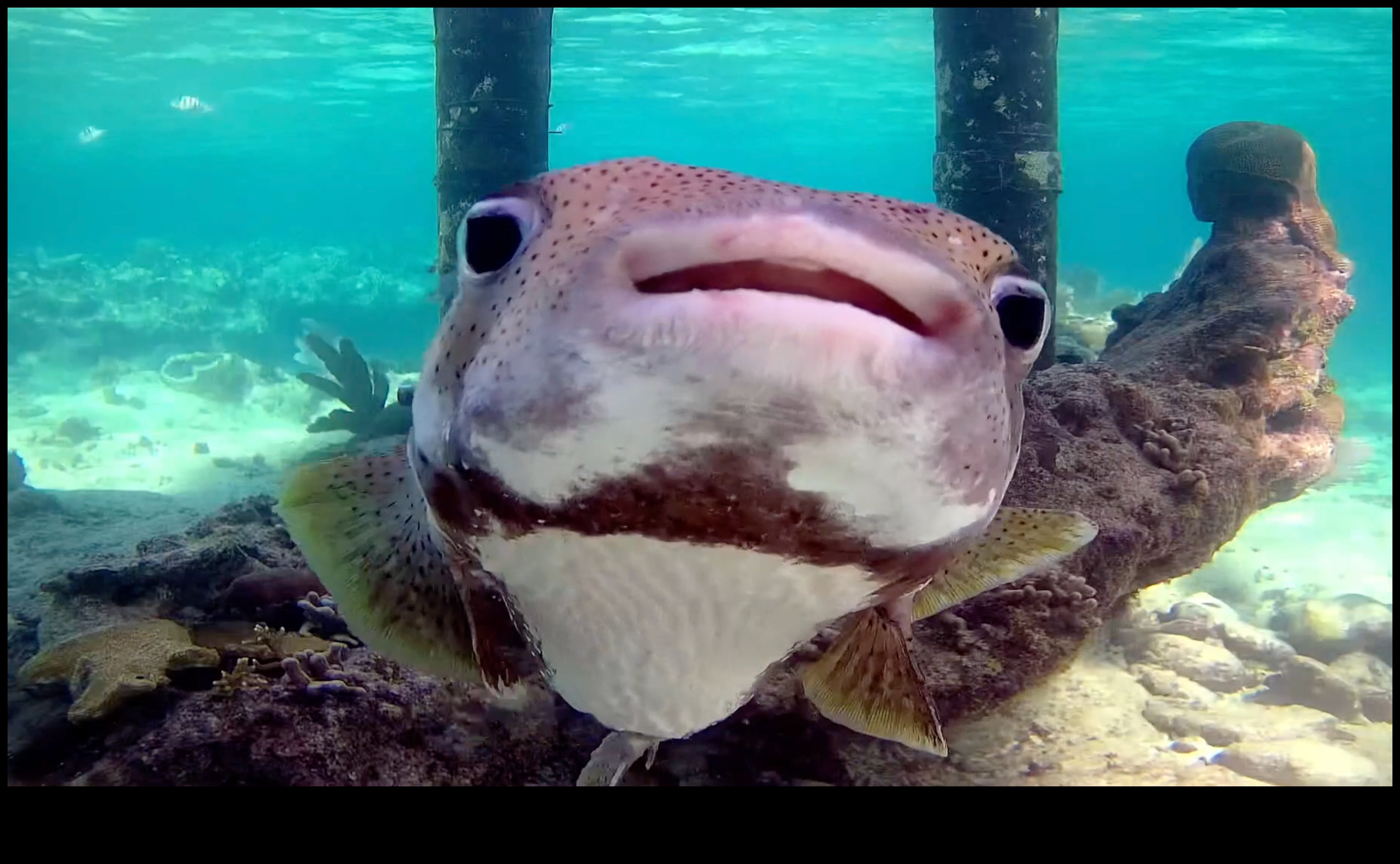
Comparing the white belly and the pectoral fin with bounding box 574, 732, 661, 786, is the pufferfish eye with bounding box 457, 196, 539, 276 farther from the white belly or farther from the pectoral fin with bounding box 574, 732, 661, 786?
the pectoral fin with bounding box 574, 732, 661, 786

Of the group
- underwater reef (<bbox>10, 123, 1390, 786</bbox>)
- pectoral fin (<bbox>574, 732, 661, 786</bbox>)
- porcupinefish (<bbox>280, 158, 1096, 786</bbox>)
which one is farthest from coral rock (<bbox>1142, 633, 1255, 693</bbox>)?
porcupinefish (<bbox>280, 158, 1096, 786</bbox>)

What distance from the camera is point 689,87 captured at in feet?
142

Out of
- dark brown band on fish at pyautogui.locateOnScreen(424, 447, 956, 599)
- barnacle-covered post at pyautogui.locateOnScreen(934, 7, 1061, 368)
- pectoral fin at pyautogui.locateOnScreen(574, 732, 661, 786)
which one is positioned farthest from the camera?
barnacle-covered post at pyautogui.locateOnScreen(934, 7, 1061, 368)

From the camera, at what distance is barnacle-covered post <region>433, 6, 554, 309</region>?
823cm

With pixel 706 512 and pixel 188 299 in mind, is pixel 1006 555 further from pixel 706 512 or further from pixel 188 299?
pixel 188 299

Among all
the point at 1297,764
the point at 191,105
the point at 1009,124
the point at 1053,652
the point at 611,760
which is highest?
the point at 191,105

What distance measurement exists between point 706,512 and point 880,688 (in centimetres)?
113

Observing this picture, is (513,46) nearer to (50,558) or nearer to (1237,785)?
(50,558)

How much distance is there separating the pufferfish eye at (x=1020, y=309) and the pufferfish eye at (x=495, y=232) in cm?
84

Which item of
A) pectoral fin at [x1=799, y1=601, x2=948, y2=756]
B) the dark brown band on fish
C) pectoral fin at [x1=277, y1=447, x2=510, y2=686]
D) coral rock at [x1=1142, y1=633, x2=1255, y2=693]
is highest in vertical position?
the dark brown band on fish

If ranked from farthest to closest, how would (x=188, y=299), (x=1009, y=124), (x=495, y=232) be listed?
(x=188, y=299), (x=1009, y=124), (x=495, y=232)

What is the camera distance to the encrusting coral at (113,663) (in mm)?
2965

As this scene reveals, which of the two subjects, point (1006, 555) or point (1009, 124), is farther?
point (1009, 124)

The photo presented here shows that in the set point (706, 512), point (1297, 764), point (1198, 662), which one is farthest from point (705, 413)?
point (1198, 662)
